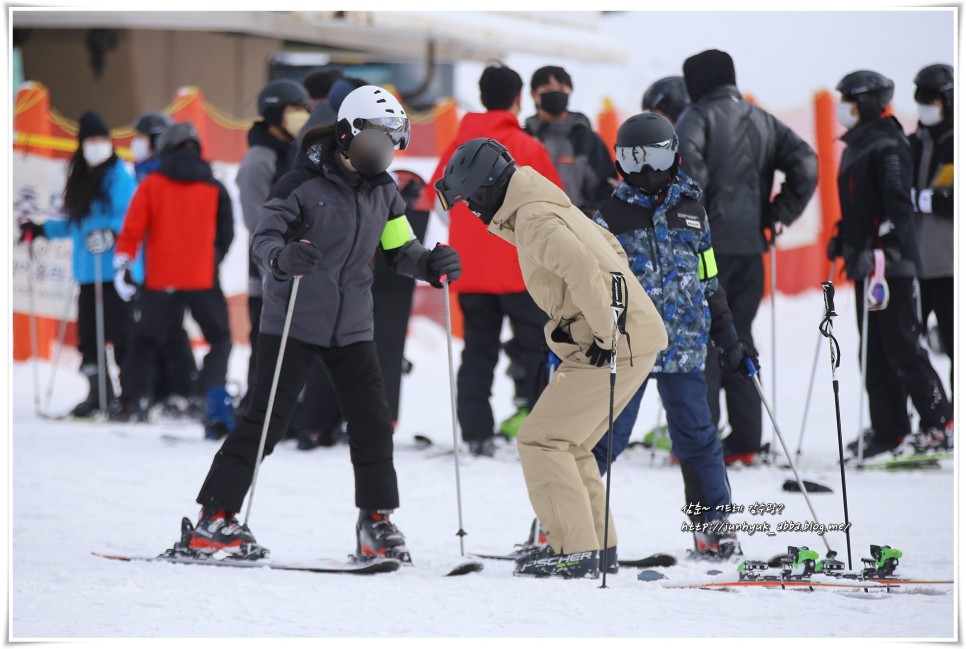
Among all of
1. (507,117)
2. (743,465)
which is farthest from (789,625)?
(507,117)

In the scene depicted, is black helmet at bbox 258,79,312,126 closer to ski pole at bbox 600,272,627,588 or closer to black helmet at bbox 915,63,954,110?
black helmet at bbox 915,63,954,110

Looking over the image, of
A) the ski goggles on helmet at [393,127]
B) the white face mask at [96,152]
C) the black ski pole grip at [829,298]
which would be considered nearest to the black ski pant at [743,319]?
the black ski pole grip at [829,298]

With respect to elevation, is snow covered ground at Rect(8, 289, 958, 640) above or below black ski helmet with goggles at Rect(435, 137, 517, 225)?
below

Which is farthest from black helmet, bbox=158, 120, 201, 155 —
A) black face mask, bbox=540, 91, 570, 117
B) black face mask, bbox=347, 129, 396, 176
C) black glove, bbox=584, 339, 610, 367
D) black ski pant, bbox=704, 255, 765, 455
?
black glove, bbox=584, 339, 610, 367

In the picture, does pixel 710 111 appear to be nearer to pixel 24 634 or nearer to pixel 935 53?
pixel 24 634

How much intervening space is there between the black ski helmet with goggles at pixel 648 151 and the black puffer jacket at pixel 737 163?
1.68 meters

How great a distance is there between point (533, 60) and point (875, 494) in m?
24.7

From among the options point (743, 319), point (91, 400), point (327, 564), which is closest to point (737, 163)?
point (743, 319)

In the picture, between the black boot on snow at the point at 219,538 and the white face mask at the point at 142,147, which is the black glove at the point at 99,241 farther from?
the black boot on snow at the point at 219,538

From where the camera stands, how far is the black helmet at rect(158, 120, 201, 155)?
28.1 ft

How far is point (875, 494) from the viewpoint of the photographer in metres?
6.17

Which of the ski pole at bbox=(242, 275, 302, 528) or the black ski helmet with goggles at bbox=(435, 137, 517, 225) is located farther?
the ski pole at bbox=(242, 275, 302, 528)

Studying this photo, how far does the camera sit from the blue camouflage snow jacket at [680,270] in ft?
15.6

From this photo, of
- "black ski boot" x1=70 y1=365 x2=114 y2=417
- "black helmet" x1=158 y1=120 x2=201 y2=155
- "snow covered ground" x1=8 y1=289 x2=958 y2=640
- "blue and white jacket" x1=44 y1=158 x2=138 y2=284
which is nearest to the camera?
"snow covered ground" x1=8 y1=289 x2=958 y2=640
